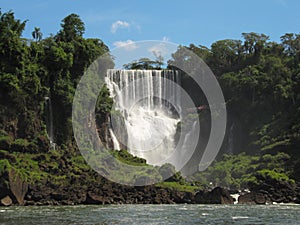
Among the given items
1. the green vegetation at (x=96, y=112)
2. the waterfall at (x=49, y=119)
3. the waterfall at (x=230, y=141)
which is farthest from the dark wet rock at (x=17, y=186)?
the waterfall at (x=230, y=141)

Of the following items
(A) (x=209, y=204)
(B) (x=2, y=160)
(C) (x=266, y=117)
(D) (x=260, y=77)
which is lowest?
(A) (x=209, y=204)

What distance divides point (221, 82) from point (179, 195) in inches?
1015

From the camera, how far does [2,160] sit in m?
44.4

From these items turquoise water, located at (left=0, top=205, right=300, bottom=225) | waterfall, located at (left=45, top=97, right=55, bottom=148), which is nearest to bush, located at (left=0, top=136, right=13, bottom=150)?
waterfall, located at (left=45, top=97, right=55, bottom=148)

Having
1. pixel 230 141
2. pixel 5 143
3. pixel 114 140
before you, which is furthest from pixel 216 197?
pixel 230 141

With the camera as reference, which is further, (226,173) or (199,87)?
(199,87)

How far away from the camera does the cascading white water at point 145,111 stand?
6188cm

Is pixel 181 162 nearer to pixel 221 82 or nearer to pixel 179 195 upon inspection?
pixel 221 82

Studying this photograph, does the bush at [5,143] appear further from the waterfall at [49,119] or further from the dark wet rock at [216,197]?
the dark wet rock at [216,197]

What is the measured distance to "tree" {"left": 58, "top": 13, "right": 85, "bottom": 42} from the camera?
6058cm

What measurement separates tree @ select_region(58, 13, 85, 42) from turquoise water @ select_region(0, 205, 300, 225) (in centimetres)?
2731

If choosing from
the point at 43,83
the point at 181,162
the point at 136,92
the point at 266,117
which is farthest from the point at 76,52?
the point at 266,117

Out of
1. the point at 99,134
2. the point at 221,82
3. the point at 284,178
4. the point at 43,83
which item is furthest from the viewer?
the point at 221,82

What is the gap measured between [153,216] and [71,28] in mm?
32602
